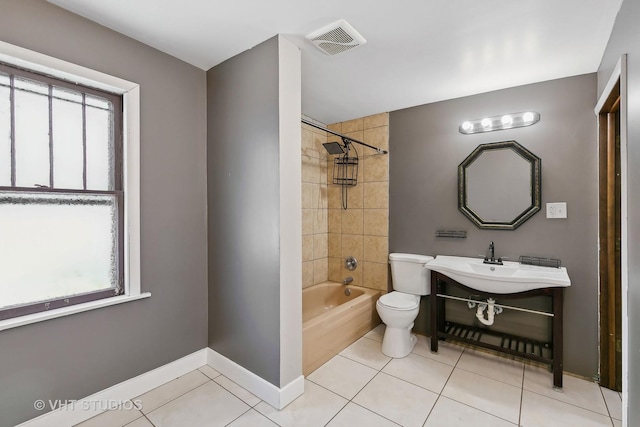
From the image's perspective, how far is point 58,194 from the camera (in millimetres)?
1611

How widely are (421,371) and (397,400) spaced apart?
1.45 feet

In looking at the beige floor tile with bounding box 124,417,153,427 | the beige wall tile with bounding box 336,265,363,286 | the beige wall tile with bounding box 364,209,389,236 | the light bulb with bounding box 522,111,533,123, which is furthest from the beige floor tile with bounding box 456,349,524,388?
the beige floor tile with bounding box 124,417,153,427

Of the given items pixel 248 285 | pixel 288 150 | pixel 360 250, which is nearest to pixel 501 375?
Answer: pixel 360 250

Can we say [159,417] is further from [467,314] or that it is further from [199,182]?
[467,314]

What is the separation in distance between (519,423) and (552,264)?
1204 mm

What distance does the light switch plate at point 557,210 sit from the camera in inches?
87.0

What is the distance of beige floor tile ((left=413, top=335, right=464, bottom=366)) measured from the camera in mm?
2402

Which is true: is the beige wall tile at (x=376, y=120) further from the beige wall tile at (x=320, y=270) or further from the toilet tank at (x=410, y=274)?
the beige wall tile at (x=320, y=270)

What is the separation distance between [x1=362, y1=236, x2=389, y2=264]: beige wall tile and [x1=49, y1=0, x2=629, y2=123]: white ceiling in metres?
1.54

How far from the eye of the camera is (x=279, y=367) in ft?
5.96

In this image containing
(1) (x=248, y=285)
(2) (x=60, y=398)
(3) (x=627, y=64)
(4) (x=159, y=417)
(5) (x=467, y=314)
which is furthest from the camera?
(5) (x=467, y=314)

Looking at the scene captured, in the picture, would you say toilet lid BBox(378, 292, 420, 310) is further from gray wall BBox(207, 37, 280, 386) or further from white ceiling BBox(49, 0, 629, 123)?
white ceiling BBox(49, 0, 629, 123)

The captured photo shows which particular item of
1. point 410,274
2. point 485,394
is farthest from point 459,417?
point 410,274

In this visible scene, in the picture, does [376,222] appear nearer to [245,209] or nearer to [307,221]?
[307,221]
